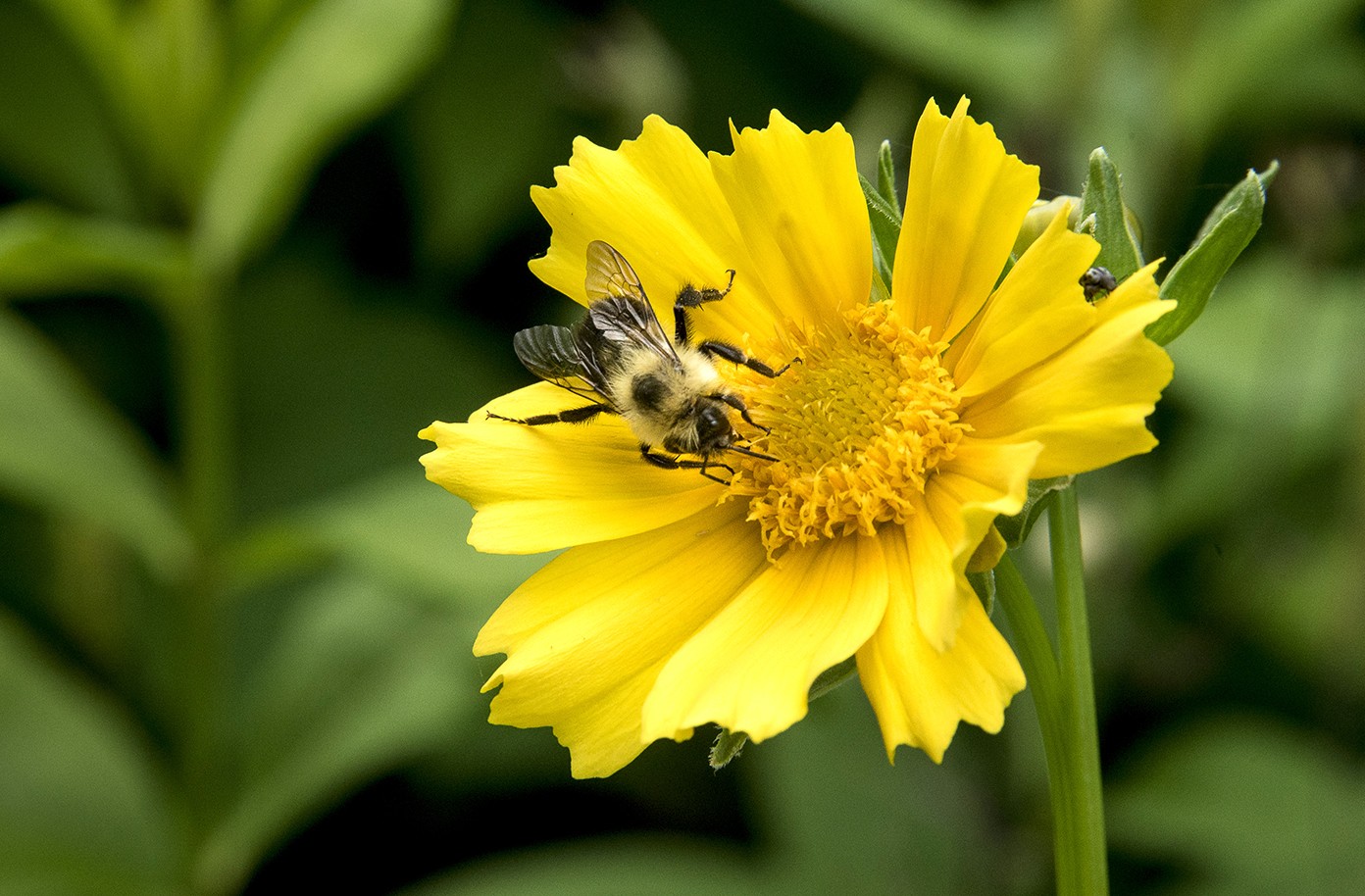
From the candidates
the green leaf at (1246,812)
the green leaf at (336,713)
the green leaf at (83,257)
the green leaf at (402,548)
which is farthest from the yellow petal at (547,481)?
the green leaf at (1246,812)

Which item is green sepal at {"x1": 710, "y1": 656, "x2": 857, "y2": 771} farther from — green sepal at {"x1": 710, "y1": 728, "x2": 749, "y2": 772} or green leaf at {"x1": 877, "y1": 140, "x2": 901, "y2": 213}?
green leaf at {"x1": 877, "y1": 140, "x2": 901, "y2": 213}

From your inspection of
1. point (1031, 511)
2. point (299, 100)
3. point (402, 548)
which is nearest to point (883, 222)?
point (1031, 511)

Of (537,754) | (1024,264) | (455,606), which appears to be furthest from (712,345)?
(537,754)

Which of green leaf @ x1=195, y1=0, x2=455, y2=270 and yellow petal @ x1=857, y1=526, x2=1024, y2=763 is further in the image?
green leaf @ x1=195, y1=0, x2=455, y2=270

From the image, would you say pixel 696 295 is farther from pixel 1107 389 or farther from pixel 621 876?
pixel 621 876

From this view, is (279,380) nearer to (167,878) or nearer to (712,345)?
(167,878)

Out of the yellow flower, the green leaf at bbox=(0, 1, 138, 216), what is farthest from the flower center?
the green leaf at bbox=(0, 1, 138, 216)

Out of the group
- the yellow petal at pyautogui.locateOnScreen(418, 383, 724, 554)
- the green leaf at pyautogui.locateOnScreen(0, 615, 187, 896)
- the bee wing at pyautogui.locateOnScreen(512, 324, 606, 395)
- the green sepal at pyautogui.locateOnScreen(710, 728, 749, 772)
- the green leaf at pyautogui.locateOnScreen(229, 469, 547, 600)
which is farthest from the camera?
the green leaf at pyautogui.locateOnScreen(0, 615, 187, 896)
